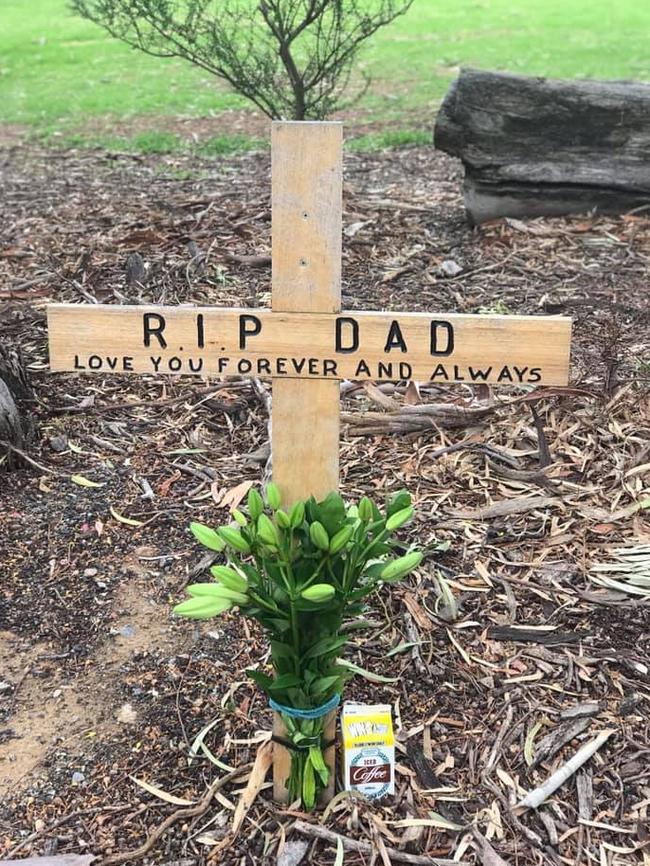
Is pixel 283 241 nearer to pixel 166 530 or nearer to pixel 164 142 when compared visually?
pixel 166 530

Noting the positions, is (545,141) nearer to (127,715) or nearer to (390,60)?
(127,715)

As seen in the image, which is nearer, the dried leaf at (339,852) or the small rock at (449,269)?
the dried leaf at (339,852)

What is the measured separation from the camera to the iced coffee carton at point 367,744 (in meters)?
2.18

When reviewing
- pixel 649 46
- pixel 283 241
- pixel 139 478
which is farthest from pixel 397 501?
pixel 649 46

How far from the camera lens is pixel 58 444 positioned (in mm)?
3615

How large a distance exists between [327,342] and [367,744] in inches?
36.5

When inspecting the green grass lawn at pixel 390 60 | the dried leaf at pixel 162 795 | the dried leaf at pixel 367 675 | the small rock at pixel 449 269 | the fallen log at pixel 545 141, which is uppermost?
the green grass lawn at pixel 390 60

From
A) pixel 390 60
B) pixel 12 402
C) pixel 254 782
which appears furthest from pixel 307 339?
pixel 390 60

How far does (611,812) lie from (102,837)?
1186 millimetres

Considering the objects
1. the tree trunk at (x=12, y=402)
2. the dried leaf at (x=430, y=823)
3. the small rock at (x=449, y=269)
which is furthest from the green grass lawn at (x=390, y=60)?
the dried leaf at (x=430, y=823)

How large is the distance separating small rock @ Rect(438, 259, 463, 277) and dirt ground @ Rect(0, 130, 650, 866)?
403 millimetres

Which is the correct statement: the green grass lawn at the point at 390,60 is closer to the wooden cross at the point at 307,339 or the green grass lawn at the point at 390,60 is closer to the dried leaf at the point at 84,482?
the dried leaf at the point at 84,482

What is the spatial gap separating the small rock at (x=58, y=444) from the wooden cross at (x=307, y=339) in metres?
1.56

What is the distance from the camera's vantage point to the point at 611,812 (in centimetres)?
223
